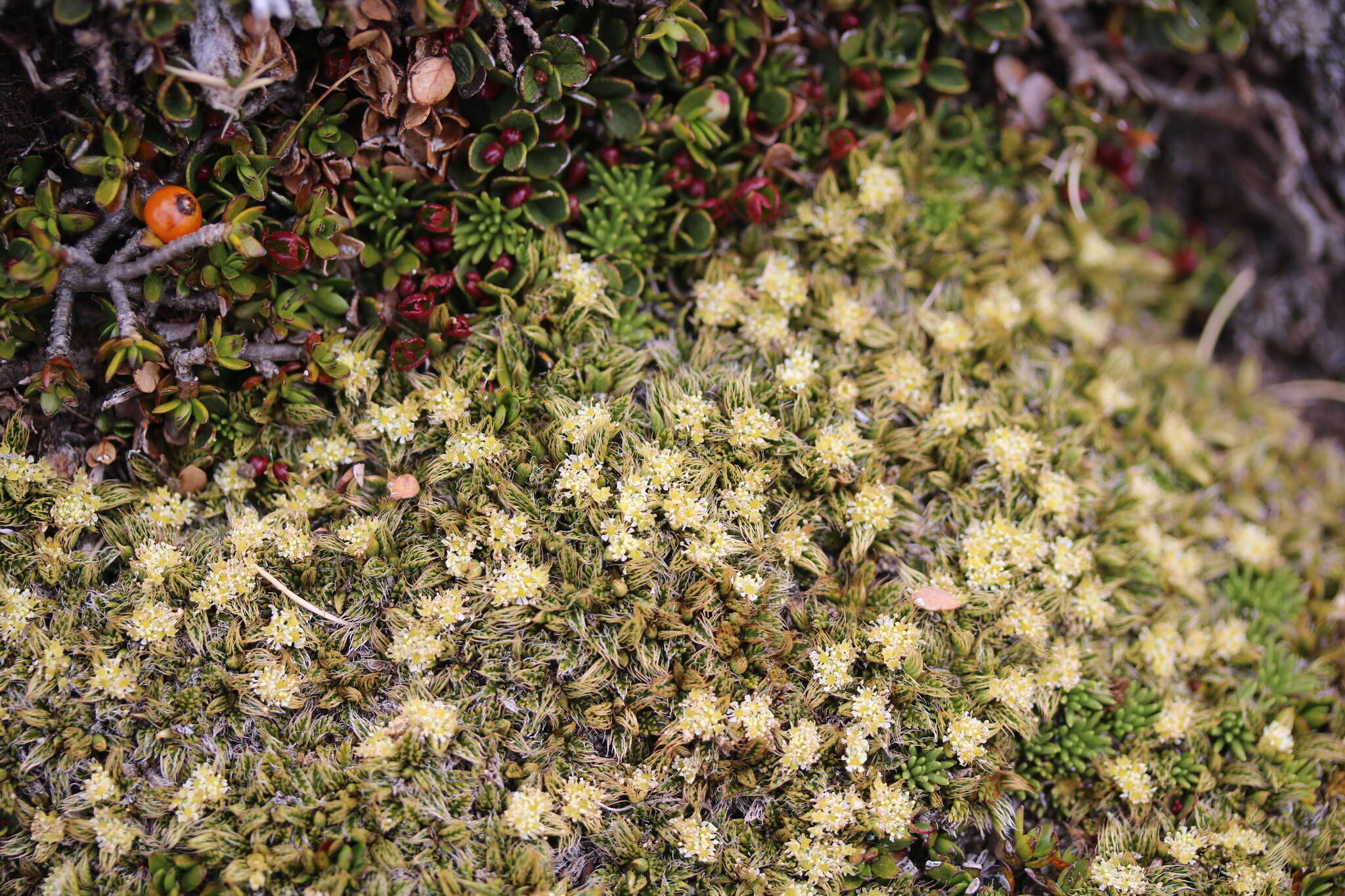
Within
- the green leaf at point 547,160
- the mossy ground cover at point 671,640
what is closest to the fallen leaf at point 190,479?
the mossy ground cover at point 671,640

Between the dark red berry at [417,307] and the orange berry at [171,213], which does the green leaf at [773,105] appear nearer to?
the dark red berry at [417,307]

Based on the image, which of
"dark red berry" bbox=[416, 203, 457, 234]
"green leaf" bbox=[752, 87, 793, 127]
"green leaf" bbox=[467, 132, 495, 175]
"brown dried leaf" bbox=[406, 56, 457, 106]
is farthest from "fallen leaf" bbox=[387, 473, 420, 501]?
"green leaf" bbox=[752, 87, 793, 127]

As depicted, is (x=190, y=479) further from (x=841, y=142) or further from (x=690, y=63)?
(x=841, y=142)

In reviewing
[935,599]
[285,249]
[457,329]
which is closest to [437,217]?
[457,329]

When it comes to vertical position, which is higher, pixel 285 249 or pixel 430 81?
pixel 430 81

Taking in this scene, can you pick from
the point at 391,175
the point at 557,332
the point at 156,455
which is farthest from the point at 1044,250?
the point at 156,455

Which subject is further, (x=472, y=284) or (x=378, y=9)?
(x=472, y=284)

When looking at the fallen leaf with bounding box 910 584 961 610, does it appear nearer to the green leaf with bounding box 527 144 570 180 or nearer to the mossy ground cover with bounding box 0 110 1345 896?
the mossy ground cover with bounding box 0 110 1345 896
